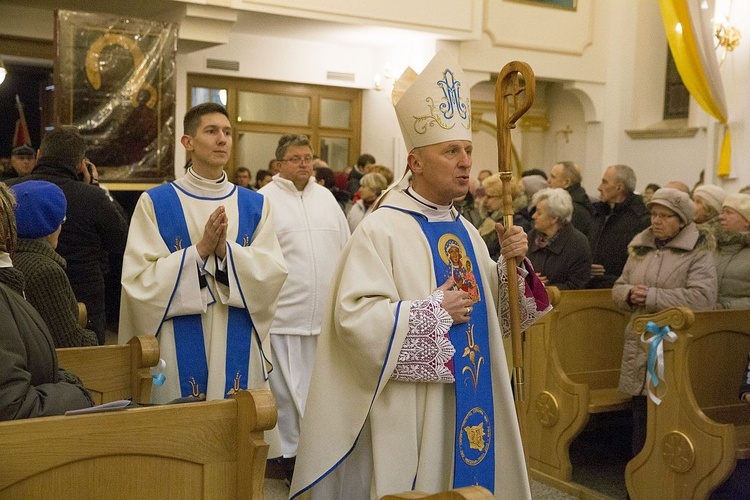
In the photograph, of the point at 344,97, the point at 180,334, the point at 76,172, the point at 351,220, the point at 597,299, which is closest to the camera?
the point at 180,334

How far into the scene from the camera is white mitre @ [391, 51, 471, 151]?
2.98 m

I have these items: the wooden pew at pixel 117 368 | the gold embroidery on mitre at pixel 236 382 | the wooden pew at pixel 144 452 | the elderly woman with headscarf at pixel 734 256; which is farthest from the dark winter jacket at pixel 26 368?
the elderly woman with headscarf at pixel 734 256

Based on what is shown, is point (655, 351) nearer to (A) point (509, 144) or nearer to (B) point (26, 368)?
(A) point (509, 144)

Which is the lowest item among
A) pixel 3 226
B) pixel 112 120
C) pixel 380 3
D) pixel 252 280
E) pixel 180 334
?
pixel 180 334

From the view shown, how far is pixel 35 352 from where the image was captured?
2162 millimetres

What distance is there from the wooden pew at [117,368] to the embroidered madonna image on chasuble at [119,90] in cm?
525

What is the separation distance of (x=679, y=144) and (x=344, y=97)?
4778 mm

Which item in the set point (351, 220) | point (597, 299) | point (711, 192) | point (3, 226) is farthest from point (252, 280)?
point (351, 220)

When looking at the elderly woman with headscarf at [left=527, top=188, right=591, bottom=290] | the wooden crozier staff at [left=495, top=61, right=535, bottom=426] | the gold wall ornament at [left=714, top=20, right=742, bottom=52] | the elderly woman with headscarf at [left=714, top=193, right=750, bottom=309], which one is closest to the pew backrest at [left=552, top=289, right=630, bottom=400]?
the elderly woman with headscarf at [left=527, top=188, right=591, bottom=290]

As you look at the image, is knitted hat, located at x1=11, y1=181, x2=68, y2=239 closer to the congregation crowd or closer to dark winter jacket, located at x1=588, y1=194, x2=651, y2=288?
the congregation crowd

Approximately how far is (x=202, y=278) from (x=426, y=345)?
1.32 m

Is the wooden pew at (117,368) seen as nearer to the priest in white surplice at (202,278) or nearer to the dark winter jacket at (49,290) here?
the dark winter jacket at (49,290)

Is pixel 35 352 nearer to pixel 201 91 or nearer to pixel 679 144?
pixel 201 91

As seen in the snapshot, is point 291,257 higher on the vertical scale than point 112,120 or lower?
lower
